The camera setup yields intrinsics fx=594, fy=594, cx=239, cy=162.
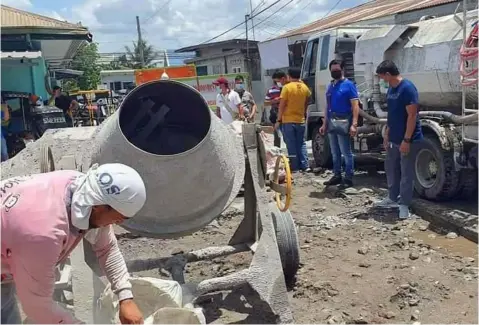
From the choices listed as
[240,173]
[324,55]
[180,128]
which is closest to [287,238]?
[240,173]

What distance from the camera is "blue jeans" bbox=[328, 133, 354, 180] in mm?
7516

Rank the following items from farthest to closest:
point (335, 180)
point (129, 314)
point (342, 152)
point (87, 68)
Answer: point (87, 68), point (335, 180), point (342, 152), point (129, 314)

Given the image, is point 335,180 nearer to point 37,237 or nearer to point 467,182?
point 467,182

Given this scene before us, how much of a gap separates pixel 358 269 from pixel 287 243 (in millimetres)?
798

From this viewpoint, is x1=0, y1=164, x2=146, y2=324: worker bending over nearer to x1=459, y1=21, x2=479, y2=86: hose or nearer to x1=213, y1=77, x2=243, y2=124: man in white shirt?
x1=459, y1=21, x2=479, y2=86: hose

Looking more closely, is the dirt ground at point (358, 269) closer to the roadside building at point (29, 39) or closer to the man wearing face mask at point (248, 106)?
the man wearing face mask at point (248, 106)

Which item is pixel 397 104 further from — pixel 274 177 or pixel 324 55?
pixel 324 55

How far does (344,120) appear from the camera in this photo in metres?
7.44

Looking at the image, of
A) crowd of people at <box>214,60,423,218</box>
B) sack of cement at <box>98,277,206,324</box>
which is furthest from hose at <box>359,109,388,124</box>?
sack of cement at <box>98,277,206,324</box>


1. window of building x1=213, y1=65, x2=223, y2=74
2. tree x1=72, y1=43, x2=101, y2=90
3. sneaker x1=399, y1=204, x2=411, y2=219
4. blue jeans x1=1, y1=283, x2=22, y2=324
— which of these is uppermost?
tree x1=72, y1=43, x2=101, y2=90

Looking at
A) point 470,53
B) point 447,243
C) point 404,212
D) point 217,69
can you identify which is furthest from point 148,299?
point 217,69

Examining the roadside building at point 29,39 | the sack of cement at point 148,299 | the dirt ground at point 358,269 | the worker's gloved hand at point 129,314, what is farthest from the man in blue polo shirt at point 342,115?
the roadside building at point 29,39

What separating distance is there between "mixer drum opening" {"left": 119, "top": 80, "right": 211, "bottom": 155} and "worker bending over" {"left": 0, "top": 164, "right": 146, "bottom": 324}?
1598mm

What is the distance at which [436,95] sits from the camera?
23.0 feet
